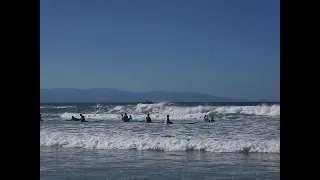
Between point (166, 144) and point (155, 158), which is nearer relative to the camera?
point (155, 158)

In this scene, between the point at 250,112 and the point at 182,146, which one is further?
the point at 250,112

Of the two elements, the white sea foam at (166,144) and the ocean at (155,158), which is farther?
the white sea foam at (166,144)

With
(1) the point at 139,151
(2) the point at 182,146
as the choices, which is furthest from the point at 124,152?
(2) the point at 182,146

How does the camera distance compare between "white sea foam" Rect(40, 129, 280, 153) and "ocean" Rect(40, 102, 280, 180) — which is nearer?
"ocean" Rect(40, 102, 280, 180)

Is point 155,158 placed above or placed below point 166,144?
below
